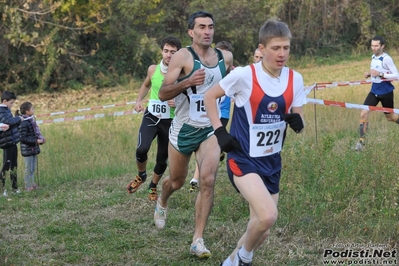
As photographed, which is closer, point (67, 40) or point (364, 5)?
point (67, 40)

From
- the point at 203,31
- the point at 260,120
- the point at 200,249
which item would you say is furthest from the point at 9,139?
the point at 260,120

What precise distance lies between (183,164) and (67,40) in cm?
2007

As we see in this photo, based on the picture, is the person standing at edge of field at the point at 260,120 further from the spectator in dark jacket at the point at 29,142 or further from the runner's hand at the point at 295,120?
the spectator in dark jacket at the point at 29,142

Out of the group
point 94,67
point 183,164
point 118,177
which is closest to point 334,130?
point 118,177

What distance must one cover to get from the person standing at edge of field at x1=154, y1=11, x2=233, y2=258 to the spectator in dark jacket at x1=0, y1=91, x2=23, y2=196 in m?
4.37

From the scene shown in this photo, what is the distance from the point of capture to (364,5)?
34812 millimetres

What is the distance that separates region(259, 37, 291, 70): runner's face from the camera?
5.18m

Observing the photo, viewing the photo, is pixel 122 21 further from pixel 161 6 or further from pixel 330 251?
pixel 330 251

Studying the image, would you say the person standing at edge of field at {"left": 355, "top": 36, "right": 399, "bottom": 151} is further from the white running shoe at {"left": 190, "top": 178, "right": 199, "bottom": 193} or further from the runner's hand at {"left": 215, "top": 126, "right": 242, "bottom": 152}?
the runner's hand at {"left": 215, "top": 126, "right": 242, "bottom": 152}

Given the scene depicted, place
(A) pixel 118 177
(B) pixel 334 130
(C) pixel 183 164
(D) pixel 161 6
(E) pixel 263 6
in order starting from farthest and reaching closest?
1. (E) pixel 263 6
2. (D) pixel 161 6
3. (B) pixel 334 130
4. (A) pixel 118 177
5. (C) pixel 183 164

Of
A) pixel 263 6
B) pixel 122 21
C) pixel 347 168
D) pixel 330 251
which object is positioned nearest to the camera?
pixel 330 251

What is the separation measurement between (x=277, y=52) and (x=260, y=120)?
52cm

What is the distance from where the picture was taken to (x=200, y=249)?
6148 mm

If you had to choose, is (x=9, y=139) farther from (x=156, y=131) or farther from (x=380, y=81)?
(x=380, y=81)
